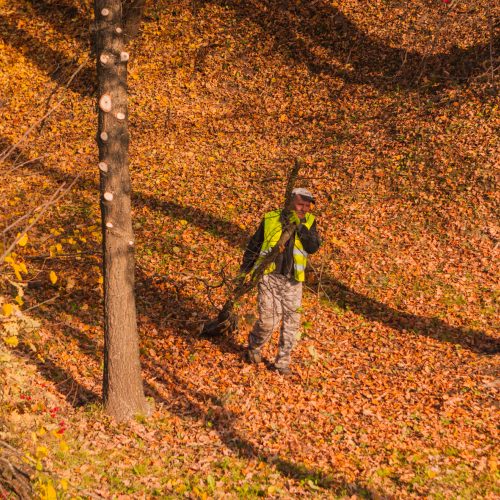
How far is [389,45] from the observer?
15.6 m

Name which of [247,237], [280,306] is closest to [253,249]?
[280,306]

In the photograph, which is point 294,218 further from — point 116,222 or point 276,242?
point 116,222

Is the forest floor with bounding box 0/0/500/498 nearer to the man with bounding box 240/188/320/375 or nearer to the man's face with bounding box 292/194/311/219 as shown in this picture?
the man with bounding box 240/188/320/375

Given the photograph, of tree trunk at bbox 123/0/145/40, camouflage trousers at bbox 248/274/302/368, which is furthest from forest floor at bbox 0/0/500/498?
tree trunk at bbox 123/0/145/40

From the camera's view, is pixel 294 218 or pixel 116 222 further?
pixel 294 218

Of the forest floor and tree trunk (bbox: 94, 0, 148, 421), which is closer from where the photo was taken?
tree trunk (bbox: 94, 0, 148, 421)

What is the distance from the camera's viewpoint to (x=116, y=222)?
5.44m

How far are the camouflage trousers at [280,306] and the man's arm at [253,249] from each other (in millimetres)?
253

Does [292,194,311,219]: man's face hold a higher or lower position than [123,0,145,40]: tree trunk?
lower

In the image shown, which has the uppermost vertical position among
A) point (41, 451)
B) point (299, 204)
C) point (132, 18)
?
point (132, 18)

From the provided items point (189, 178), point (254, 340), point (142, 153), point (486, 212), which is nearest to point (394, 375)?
point (254, 340)

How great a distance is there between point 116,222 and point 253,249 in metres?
2.10

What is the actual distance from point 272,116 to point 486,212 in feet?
18.8

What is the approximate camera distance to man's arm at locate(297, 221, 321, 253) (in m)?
6.82
